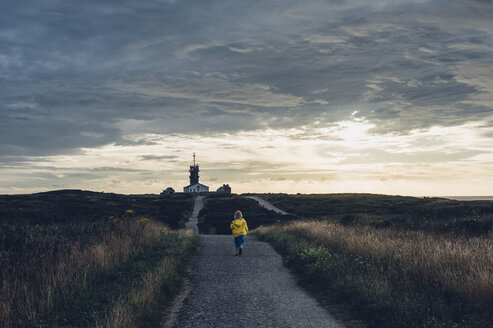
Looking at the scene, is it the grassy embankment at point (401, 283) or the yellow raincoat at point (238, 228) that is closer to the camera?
the grassy embankment at point (401, 283)

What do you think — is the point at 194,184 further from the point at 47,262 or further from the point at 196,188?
the point at 47,262

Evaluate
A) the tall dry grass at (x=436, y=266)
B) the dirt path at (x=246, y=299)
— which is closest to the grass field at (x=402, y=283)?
the tall dry grass at (x=436, y=266)

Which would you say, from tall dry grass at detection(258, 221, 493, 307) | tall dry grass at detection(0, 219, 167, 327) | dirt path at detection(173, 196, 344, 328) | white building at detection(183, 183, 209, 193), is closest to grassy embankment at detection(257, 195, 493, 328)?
tall dry grass at detection(258, 221, 493, 307)

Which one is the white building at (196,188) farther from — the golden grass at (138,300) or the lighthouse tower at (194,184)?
the golden grass at (138,300)

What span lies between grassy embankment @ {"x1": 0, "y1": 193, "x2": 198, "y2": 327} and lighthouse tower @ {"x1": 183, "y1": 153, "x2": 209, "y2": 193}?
427ft

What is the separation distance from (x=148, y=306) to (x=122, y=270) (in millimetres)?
3967

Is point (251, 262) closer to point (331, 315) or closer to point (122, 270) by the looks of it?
point (122, 270)

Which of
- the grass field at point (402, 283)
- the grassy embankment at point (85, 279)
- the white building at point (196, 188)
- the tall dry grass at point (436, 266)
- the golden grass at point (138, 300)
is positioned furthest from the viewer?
the white building at point (196, 188)

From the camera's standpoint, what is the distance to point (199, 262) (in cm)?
1366

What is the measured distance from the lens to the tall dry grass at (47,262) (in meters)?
7.41

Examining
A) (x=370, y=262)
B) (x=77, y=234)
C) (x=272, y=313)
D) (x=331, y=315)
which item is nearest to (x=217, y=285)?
(x=272, y=313)

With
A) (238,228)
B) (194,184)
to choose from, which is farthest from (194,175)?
A: (238,228)

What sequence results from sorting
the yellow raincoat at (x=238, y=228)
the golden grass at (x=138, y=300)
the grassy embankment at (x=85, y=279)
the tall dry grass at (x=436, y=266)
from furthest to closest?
the yellow raincoat at (x=238, y=228) → the tall dry grass at (x=436, y=266) → the grassy embankment at (x=85, y=279) → the golden grass at (x=138, y=300)

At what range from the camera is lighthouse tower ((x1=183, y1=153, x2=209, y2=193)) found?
145212 mm
